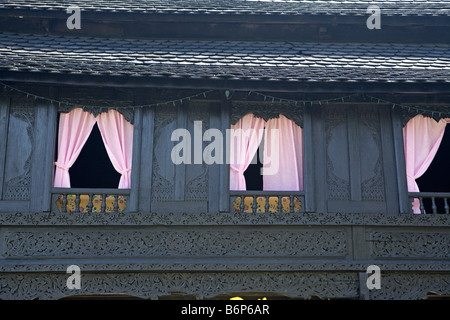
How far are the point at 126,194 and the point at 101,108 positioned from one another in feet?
5.08

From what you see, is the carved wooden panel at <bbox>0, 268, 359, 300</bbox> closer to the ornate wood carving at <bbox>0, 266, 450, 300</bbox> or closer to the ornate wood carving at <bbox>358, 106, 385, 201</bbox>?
the ornate wood carving at <bbox>0, 266, 450, 300</bbox>

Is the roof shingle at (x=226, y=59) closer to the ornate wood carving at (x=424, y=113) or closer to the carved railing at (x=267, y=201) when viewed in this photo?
the ornate wood carving at (x=424, y=113)

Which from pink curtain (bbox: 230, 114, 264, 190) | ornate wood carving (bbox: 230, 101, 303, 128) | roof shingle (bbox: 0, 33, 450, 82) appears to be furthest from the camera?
ornate wood carving (bbox: 230, 101, 303, 128)

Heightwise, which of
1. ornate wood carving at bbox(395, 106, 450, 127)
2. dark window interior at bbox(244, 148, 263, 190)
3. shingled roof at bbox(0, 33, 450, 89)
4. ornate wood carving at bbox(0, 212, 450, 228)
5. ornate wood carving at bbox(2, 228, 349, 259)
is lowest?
ornate wood carving at bbox(2, 228, 349, 259)

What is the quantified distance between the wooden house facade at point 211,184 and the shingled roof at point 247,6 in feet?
4.16

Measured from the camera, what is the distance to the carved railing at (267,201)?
9750mm

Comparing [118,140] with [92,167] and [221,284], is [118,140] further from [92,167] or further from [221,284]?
[92,167]

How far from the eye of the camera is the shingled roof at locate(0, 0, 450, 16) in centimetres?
1158

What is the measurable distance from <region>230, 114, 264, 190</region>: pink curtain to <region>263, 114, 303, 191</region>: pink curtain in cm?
20

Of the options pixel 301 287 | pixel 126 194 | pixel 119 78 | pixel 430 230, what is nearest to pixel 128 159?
pixel 126 194

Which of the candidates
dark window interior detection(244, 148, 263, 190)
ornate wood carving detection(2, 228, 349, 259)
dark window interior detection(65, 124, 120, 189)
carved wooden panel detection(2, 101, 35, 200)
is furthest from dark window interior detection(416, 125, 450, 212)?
carved wooden panel detection(2, 101, 35, 200)

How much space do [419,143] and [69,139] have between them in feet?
19.6

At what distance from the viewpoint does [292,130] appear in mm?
10188
